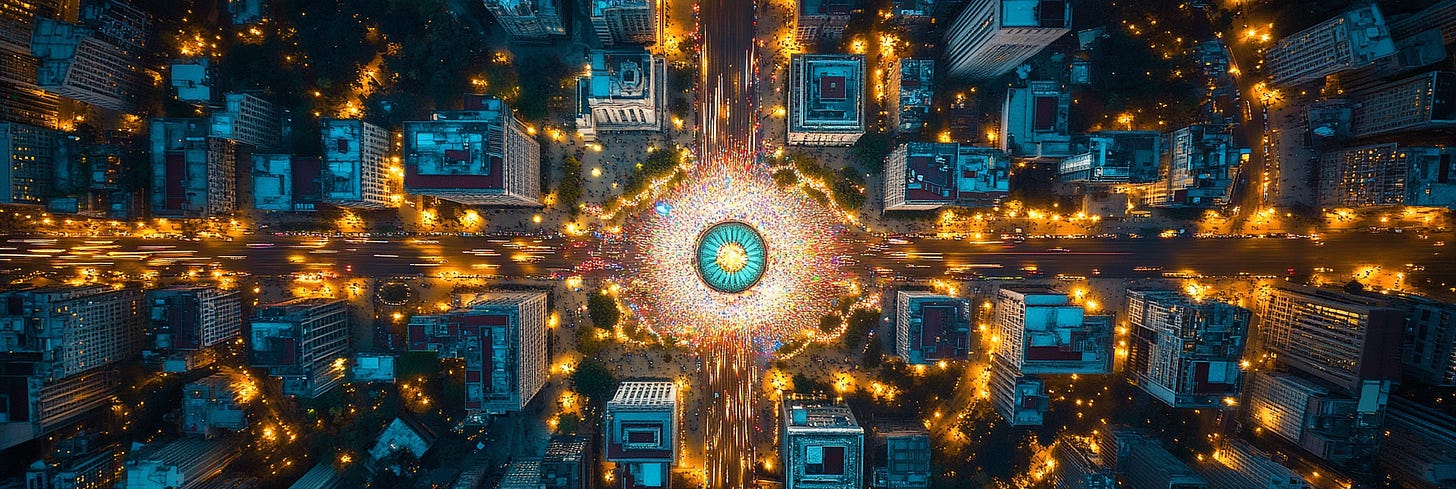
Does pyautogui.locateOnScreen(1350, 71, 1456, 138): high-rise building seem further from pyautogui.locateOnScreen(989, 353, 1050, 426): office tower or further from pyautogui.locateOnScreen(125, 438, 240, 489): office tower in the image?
pyautogui.locateOnScreen(125, 438, 240, 489): office tower

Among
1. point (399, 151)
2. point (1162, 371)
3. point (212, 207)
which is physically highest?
point (399, 151)

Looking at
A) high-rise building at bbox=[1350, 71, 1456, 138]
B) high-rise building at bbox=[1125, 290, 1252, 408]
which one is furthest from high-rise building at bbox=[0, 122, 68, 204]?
high-rise building at bbox=[1350, 71, 1456, 138]

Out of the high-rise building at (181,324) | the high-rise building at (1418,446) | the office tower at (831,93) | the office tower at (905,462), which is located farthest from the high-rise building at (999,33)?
the high-rise building at (181,324)

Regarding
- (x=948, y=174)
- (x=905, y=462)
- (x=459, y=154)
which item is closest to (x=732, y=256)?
(x=948, y=174)

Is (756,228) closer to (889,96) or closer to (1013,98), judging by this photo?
(889,96)

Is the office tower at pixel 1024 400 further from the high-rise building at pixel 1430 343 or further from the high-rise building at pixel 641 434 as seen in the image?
the high-rise building at pixel 1430 343

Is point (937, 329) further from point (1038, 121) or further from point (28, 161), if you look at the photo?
point (28, 161)

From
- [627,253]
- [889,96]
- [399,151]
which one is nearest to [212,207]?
[399,151]
